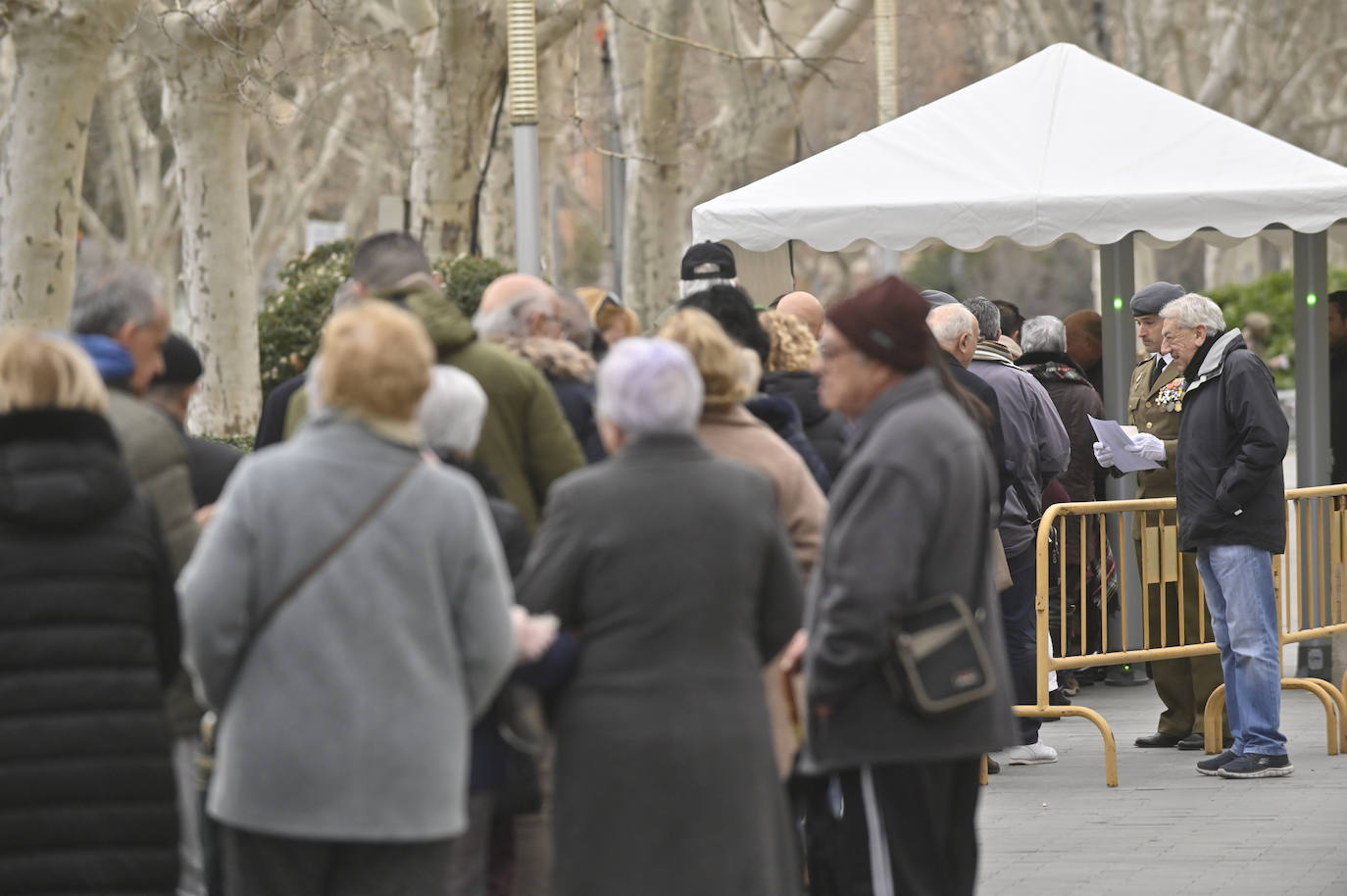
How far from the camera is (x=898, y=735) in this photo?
499 cm

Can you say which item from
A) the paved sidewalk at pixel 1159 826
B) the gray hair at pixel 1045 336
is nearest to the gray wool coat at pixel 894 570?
the paved sidewalk at pixel 1159 826

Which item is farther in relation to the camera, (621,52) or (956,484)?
(621,52)

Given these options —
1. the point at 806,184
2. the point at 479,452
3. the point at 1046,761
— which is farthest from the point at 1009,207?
the point at 479,452

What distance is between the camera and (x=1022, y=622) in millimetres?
9516

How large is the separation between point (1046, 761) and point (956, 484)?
503 cm

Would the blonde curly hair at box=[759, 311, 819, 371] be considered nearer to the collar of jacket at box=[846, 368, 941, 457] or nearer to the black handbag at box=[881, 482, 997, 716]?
the collar of jacket at box=[846, 368, 941, 457]

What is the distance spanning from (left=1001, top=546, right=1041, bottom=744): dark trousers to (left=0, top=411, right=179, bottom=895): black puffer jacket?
5.49 m

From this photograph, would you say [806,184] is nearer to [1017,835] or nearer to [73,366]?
[1017,835]

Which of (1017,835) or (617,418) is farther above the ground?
(617,418)

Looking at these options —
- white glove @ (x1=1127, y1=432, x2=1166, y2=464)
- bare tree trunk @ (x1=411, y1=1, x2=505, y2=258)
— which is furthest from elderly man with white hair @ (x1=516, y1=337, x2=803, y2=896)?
bare tree trunk @ (x1=411, y1=1, x2=505, y2=258)

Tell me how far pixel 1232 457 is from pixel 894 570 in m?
4.15

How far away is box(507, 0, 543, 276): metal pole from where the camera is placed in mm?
11289

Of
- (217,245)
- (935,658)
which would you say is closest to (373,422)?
(935,658)

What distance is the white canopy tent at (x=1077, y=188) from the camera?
11.0m
